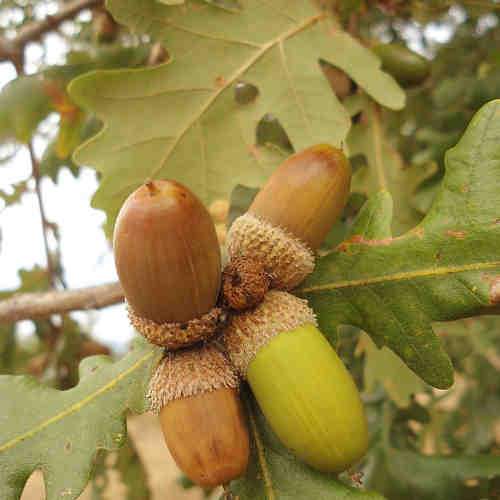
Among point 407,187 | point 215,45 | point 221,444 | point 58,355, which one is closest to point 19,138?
point 215,45

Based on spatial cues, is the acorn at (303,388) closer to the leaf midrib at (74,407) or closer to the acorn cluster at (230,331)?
the acorn cluster at (230,331)

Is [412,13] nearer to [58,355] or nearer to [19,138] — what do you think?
[19,138]

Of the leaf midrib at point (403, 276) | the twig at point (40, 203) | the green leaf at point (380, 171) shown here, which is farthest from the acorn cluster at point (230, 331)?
the twig at point (40, 203)

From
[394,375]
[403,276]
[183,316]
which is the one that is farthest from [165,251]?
[394,375]

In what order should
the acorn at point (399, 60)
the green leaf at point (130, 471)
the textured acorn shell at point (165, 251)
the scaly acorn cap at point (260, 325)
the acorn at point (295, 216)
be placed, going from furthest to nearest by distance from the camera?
the green leaf at point (130, 471) → the acorn at point (399, 60) → the acorn at point (295, 216) → the scaly acorn cap at point (260, 325) → the textured acorn shell at point (165, 251)

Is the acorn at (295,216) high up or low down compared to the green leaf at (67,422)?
up
